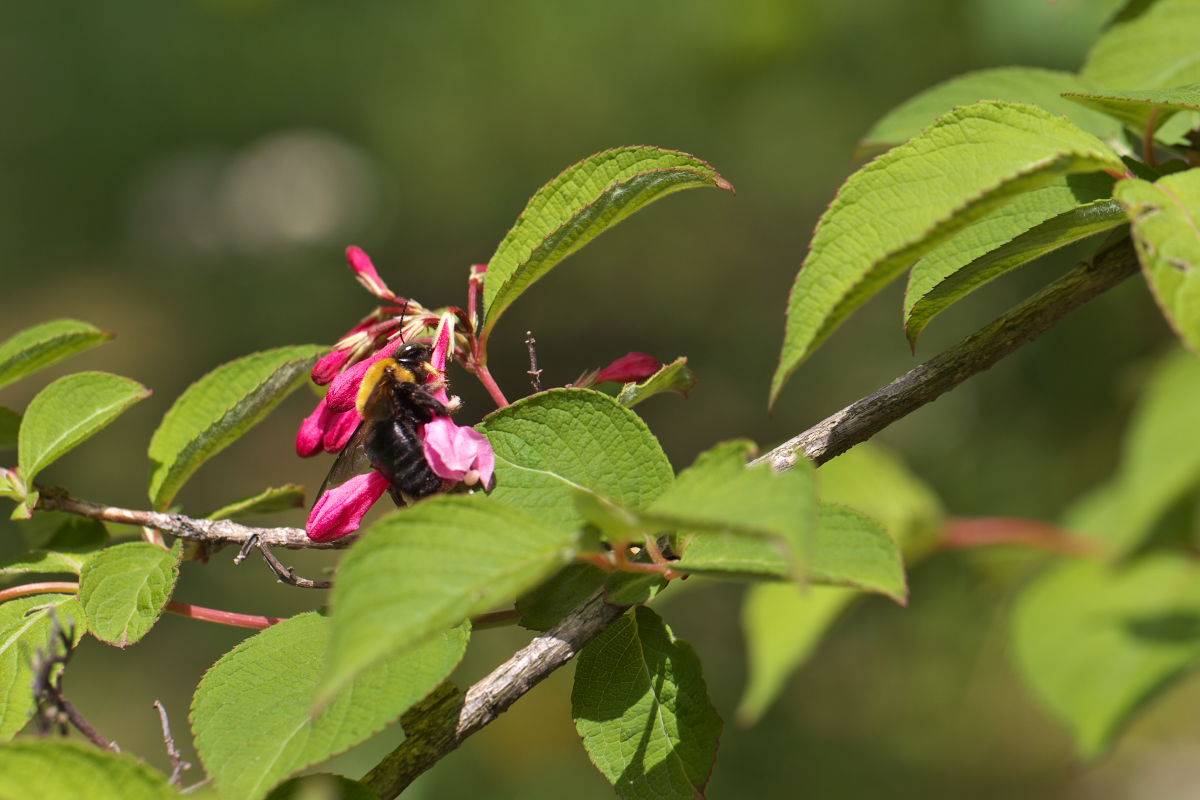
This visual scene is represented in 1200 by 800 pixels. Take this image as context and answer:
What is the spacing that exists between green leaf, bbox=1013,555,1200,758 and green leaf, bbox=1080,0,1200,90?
38.6 inches

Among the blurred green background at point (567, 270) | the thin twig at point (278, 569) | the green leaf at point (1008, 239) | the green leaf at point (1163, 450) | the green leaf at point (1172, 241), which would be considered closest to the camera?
the green leaf at point (1172, 241)

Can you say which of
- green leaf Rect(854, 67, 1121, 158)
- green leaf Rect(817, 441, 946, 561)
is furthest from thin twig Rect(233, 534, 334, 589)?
green leaf Rect(817, 441, 946, 561)

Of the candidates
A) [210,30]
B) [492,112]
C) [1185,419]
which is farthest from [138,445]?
[1185,419]

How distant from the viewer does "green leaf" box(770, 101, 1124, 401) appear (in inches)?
28.1

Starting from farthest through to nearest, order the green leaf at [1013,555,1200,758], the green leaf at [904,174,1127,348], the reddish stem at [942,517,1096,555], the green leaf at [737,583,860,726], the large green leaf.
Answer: the reddish stem at [942,517,1096,555]
the green leaf at [737,583,860,726]
the green leaf at [1013,555,1200,758]
the green leaf at [904,174,1127,348]
the large green leaf

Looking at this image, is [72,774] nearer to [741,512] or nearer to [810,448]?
[741,512]

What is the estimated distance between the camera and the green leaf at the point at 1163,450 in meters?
1.48

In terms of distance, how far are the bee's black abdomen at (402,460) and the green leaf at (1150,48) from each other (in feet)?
3.27

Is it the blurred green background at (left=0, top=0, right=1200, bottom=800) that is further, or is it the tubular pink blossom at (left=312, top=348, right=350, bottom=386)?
the blurred green background at (left=0, top=0, right=1200, bottom=800)

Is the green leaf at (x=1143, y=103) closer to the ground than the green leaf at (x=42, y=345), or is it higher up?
closer to the ground

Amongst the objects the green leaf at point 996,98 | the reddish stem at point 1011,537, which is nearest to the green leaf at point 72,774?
the green leaf at point 996,98

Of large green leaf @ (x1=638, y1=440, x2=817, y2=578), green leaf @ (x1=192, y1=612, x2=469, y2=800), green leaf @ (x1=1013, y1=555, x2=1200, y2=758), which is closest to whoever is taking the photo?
large green leaf @ (x1=638, y1=440, x2=817, y2=578)

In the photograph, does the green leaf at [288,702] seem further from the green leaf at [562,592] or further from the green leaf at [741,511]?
the green leaf at [741,511]

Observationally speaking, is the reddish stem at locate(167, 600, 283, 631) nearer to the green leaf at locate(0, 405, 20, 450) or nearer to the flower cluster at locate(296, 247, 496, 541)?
the flower cluster at locate(296, 247, 496, 541)
